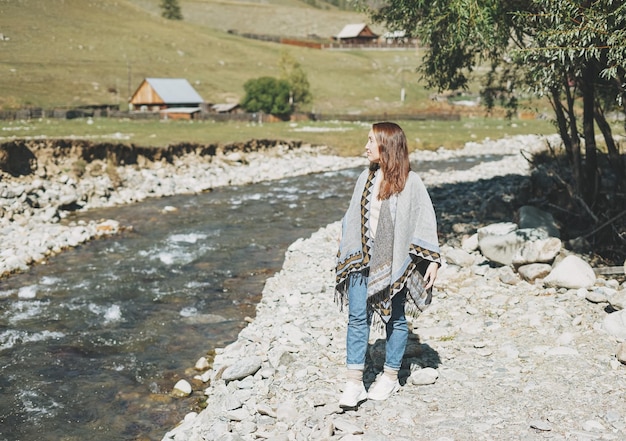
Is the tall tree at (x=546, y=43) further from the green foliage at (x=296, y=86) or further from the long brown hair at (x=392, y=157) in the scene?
the green foliage at (x=296, y=86)

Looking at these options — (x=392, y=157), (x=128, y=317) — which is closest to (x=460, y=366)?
(x=392, y=157)

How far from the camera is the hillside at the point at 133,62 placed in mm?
74062

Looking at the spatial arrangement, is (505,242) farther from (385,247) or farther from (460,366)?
(385,247)

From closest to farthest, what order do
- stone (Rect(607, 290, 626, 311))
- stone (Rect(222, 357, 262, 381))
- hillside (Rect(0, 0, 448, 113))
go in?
stone (Rect(222, 357, 262, 381)), stone (Rect(607, 290, 626, 311)), hillside (Rect(0, 0, 448, 113))

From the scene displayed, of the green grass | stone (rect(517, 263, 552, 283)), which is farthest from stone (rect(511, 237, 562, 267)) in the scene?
the green grass

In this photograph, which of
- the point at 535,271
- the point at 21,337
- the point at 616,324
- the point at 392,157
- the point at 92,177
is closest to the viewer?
the point at 392,157

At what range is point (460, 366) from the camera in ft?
25.5

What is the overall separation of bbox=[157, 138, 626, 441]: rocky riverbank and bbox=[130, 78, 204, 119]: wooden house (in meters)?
65.8

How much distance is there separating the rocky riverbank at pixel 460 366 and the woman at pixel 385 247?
656 mm

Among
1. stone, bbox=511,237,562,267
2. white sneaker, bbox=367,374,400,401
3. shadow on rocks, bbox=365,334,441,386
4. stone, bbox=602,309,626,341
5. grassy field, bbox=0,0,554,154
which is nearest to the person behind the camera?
white sneaker, bbox=367,374,400,401

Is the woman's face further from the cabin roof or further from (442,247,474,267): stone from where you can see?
the cabin roof

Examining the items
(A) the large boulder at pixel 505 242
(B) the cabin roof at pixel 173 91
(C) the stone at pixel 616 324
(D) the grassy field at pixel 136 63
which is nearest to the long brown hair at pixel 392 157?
(C) the stone at pixel 616 324

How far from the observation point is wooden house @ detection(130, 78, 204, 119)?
74.1 meters

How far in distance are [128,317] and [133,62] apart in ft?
290
